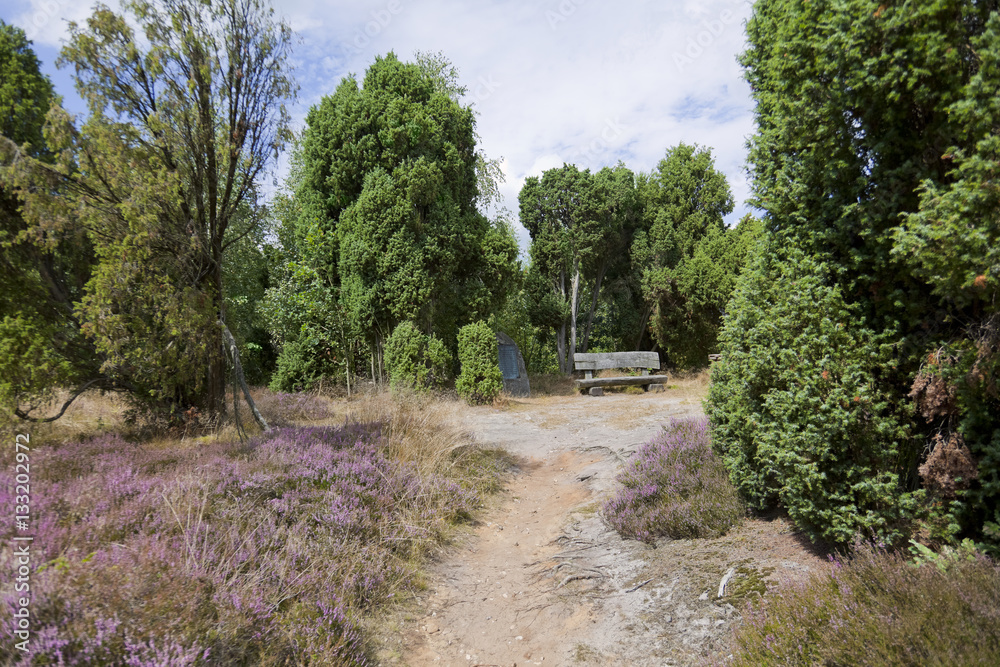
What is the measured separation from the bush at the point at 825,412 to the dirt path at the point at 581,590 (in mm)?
509

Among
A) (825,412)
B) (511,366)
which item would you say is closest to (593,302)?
(511,366)

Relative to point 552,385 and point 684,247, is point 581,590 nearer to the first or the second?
point 552,385

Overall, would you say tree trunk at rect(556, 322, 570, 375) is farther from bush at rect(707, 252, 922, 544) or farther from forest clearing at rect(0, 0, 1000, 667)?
bush at rect(707, 252, 922, 544)

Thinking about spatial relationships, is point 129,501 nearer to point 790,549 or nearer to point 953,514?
point 790,549

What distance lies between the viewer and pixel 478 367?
12.5 m

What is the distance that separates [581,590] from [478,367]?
8541mm

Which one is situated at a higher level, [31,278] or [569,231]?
[569,231]

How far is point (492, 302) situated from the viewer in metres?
13.6

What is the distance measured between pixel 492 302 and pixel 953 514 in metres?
11.2

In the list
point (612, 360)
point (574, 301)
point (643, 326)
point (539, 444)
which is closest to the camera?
point (539, 444)

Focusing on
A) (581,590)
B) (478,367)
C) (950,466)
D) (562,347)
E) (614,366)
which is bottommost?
(581,590)

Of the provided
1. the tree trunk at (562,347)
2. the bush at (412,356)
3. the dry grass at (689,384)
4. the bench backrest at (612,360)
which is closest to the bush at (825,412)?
the bush at (412,356)

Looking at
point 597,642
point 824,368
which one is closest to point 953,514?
point 824,368

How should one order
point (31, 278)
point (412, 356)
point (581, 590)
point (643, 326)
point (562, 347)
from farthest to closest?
point (643, 326), point (562, 347), point (412, 356), point (31, 278), point (581, 590)
